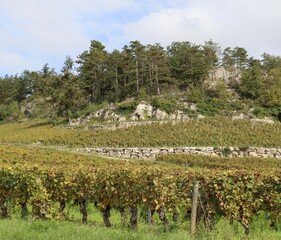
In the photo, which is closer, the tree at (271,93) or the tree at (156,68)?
the tree at (271,93)

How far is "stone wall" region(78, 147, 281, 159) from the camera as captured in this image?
123 ft

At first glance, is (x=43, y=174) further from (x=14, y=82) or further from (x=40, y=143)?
(x=14, y=82)

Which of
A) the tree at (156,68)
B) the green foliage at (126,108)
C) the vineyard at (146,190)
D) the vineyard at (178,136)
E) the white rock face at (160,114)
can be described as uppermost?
the tree at (156,68)

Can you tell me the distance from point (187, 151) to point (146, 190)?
94.3 ft

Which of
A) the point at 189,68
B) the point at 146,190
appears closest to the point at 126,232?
the point at 146,190

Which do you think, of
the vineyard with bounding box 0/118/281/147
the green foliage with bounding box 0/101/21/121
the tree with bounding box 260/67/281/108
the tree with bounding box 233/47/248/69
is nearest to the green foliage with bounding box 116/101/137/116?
the vineyard with bounding box 0/118/281/147

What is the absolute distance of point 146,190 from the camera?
933cm

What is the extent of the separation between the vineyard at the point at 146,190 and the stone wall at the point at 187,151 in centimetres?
2637

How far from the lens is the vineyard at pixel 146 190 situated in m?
8.82

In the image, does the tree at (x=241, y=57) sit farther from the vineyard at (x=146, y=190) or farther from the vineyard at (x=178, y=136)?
the vineyard at (x=146, y=190)

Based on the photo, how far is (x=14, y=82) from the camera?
100375 millimetres

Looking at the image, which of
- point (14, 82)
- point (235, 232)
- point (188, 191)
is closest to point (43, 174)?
point (188, 191)

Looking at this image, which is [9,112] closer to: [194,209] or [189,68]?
[189,68]

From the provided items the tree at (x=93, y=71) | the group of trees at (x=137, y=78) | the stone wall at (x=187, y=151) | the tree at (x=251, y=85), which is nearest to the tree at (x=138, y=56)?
the group of trees at (x=137, y=78)
